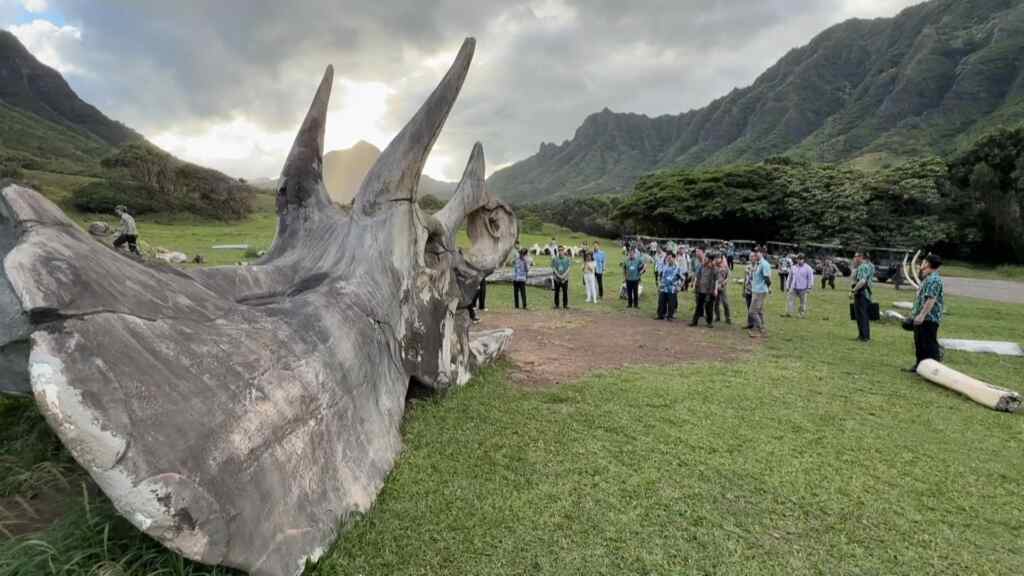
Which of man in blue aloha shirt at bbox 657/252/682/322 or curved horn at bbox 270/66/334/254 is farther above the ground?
curved horn at bbox 270/66/334/254

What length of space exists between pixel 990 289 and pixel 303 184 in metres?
26.0

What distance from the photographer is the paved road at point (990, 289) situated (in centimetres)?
1734

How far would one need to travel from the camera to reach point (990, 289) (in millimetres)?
20016

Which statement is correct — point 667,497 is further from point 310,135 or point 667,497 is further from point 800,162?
point 800,162

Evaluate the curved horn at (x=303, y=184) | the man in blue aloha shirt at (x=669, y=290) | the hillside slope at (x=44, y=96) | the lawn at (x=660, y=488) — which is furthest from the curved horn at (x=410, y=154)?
the hillside slope at (x=44, y=96)

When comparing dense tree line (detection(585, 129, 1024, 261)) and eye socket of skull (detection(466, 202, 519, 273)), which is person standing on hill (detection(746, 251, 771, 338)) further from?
dense tree line (detection(585, 129, 1024, 261))

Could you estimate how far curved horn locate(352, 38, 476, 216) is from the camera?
4.75m

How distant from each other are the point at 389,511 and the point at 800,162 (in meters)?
51.8

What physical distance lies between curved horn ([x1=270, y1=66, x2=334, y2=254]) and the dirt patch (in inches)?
125

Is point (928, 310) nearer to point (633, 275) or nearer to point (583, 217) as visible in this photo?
point (633, 275)

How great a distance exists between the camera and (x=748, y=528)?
326 centimetres

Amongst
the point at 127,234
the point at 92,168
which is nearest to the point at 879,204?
the point at 127,234

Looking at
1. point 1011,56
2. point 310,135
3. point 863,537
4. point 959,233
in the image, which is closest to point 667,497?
point 863,537

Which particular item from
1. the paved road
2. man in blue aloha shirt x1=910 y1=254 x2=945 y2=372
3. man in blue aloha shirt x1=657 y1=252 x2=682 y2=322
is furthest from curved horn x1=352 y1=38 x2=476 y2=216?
the paved road
